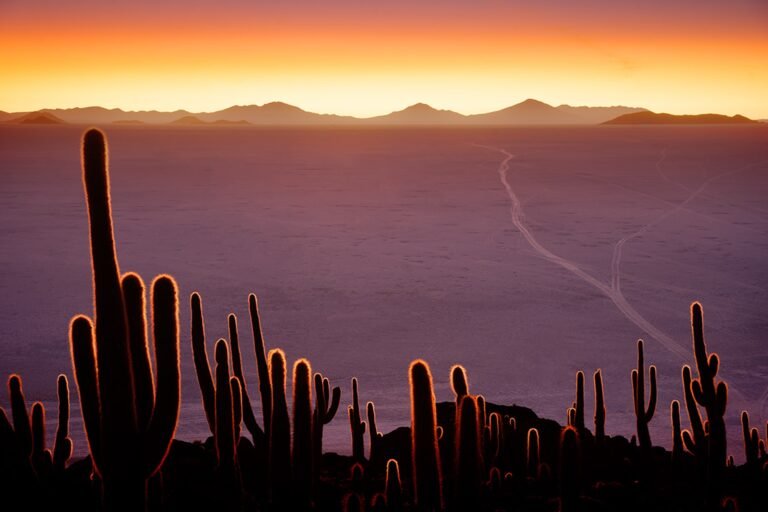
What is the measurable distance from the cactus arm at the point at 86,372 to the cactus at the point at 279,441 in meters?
0.66

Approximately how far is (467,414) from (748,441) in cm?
270

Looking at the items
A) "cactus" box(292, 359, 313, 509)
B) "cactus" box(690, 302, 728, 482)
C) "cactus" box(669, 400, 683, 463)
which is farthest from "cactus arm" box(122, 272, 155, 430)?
"cactus" box(669, 400, 683, 463)

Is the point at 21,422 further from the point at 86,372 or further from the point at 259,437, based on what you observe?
the point at 86,372

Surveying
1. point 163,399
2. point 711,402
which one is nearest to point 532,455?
point 711,402

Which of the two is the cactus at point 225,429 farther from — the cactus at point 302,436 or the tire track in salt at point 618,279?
the tire track in salt at point 618,279

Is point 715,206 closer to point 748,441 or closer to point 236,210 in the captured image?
point 236,210

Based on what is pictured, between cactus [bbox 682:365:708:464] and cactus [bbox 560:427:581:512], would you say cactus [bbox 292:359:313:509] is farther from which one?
cactus [bbox 682:365:708:464]

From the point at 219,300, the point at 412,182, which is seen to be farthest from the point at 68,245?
the point at 412,182

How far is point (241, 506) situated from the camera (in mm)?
2984

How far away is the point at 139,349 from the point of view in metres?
2.08

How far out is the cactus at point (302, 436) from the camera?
250 centimetres

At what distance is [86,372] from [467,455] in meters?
1.13

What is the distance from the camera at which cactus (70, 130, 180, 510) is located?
6.12 feet

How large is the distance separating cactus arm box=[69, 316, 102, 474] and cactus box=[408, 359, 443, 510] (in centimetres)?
91
